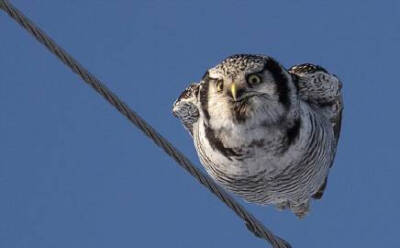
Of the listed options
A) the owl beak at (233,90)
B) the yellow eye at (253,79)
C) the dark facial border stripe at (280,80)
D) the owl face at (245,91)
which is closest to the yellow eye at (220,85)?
the owl face at (245,91)

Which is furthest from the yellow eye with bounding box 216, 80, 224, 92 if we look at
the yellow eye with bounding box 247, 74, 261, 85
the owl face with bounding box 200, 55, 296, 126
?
the yellow eye with bounding box 247, 74, 261, 85

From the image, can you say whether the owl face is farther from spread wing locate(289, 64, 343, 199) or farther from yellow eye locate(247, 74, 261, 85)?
spread wing locate(289, 64, 343, 199)

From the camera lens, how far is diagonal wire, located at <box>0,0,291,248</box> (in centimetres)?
577

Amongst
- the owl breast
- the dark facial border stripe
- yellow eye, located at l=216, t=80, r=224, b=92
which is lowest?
the owl breast

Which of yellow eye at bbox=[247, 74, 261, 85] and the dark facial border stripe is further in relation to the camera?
the dark facial border stripe

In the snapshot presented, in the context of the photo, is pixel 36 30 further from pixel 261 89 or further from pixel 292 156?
pixel 292 156

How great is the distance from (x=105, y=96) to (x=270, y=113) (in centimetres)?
205

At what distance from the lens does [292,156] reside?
8.13m

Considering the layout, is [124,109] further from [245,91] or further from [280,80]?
[280,80]

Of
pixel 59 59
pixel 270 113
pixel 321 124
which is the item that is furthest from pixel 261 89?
pixel 59 59

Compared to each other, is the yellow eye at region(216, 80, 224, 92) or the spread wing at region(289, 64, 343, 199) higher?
the yellow eye at region(216, 80, 224, 92)

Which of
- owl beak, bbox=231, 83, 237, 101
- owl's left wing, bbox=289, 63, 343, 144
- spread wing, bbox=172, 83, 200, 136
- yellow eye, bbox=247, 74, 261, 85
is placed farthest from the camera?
spread wing, bbox=172, 83, 200, 136

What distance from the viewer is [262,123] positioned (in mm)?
7672

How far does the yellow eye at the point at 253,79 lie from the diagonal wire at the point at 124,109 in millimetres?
1177
